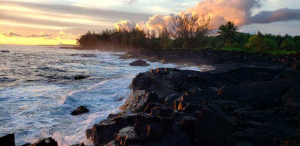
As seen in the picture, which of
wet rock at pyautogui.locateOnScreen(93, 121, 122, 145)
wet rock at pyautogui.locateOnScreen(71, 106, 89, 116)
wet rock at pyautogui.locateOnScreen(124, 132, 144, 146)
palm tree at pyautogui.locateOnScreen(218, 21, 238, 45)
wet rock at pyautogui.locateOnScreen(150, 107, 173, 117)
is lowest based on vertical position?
wet rock at pyautogui.locateOnScreen(71, 106, 89, 116)

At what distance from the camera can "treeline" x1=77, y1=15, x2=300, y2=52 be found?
140 ft

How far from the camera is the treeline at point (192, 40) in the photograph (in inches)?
1677

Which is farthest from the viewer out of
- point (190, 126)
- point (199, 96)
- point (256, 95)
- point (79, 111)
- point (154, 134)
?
point (79, 111)

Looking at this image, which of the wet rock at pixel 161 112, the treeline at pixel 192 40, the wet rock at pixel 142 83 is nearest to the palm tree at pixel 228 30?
the treeline at pixel 192 40

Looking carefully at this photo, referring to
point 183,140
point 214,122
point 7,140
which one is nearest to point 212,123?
point 214,122

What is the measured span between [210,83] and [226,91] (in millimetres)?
2824

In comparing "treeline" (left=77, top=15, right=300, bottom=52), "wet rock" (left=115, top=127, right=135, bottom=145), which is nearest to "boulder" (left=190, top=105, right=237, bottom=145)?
"wet rock" (left=115, top=127, right=135, bottom=145)

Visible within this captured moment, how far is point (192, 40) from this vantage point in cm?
4634

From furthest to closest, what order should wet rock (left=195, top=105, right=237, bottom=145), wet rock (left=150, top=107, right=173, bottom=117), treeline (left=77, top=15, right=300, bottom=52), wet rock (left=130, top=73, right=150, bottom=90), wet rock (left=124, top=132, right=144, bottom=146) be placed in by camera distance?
treeline (left=77, top=15, right=300, bottom=52) < wet rock (left=130, top=73, right=150, bottom=90) < wet rock (left=150, top=107, right=173, bottom=117) < wet rock (left=195, top=105, right=237, bottom=145) < wet rock (left=124, top=132, right=144, bottom=146)

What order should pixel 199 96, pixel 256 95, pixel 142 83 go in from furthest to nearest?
pixel 142 83 → pixel 256 95 → pixel 199 96

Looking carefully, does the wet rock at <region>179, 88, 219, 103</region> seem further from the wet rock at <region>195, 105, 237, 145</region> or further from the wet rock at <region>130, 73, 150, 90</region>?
the wet rock at <region>130, 73, 150, 90</region>

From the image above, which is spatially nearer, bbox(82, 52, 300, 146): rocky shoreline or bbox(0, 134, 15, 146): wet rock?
bbox(0, 134, 15, 146): wet rock

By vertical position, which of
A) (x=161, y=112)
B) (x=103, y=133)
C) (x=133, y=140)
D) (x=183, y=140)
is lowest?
(x=103, y=133)

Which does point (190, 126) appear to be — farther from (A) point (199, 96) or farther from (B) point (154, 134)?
(A) point (199, 96)
